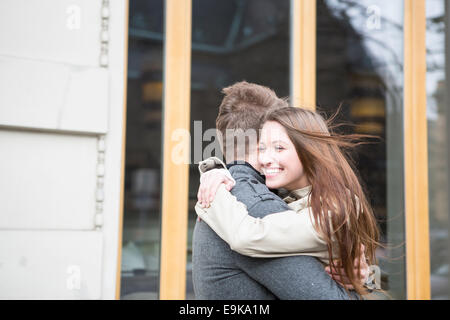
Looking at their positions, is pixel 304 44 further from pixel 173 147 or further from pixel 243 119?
pixel 243 119

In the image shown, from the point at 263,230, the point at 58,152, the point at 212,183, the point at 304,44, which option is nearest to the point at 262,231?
the point at 263,230

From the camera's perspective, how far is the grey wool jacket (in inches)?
50.9

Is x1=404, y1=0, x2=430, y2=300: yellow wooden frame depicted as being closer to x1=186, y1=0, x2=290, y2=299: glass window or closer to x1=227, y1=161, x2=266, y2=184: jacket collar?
x1=186, y1=0, x2=290, y2=299: glass window

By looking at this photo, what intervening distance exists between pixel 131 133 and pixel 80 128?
17.9 inches

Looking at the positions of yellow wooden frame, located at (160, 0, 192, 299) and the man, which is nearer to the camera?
the man

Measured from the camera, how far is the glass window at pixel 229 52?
11.8 ft

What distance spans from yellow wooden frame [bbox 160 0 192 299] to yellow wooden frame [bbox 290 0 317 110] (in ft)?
2.83

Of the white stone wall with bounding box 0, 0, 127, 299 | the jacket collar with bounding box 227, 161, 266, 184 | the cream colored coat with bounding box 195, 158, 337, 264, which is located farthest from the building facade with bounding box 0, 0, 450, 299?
the cream colored coat with bounding box 195, 158, 337, 264

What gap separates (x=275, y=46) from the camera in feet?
13.0

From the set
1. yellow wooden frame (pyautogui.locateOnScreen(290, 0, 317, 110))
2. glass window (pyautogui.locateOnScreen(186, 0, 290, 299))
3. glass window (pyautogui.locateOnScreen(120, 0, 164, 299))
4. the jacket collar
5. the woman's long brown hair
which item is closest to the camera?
the woman's long brown hair

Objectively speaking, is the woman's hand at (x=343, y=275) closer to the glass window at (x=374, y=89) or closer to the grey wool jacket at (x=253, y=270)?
the grey wool jacket at (x=253, y=270)

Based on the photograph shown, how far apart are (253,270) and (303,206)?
0.30 m

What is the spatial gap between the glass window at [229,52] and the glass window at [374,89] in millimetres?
334

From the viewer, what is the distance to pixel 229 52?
400cm
